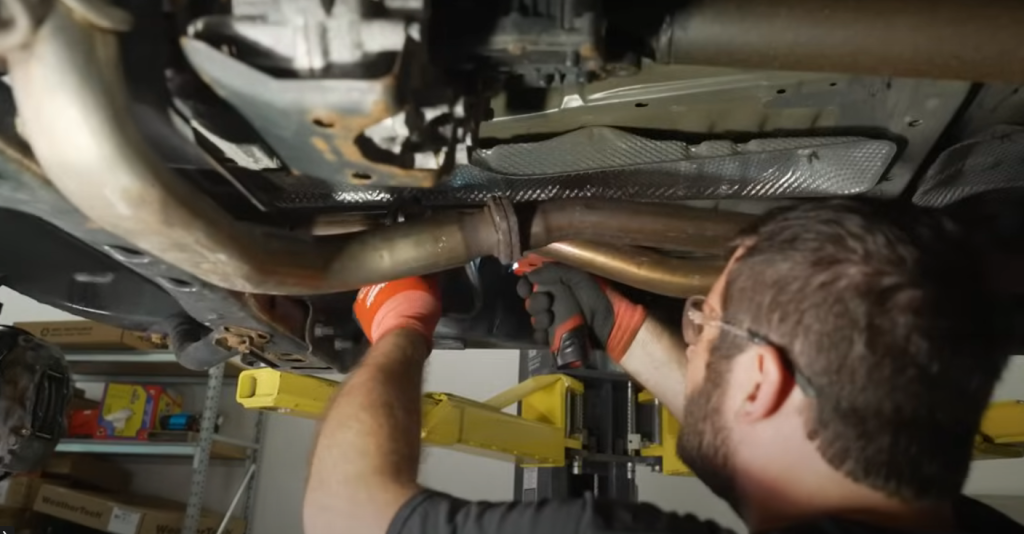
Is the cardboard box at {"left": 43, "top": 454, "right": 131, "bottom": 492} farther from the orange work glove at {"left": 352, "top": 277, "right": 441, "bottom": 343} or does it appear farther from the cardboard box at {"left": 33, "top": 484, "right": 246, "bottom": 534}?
the orange work glove at {"left": 352, "top": 277, "right": 441, "bottom": 343}

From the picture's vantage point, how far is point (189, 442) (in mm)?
2541

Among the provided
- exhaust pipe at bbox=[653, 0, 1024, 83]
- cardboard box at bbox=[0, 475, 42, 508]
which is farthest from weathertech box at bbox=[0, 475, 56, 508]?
exhaust pipe at bbox=[653, 0, 1024, 83]

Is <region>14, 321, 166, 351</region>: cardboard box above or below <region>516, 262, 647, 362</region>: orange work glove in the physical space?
above

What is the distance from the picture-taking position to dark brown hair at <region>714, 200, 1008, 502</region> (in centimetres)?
67

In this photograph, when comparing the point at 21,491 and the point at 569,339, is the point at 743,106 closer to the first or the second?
the point at 569,339

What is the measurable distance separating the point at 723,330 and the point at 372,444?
37cm

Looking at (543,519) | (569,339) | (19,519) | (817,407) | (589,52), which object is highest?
(589,52)

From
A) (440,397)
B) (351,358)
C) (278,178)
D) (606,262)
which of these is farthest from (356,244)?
(440,397)

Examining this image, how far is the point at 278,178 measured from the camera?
733 millimetres

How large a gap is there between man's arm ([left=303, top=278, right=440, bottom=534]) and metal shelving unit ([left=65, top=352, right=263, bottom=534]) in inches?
73.0

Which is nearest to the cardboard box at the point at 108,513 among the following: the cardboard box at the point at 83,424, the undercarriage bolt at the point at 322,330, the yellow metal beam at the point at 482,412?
the cardboard box at the point at 83,424

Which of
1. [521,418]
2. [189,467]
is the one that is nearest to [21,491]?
[189,467]

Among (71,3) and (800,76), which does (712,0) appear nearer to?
(800,76)

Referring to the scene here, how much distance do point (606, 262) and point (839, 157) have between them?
10.7 inches
